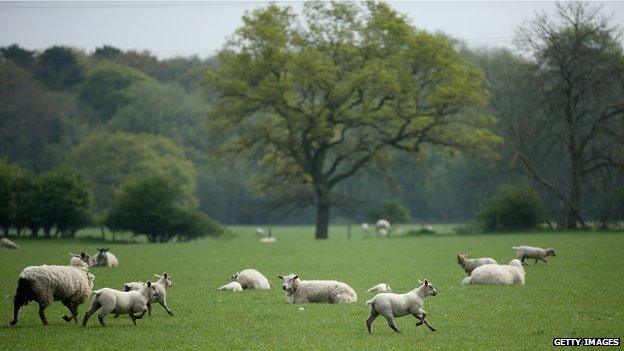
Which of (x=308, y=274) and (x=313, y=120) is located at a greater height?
(x=313, y=120)

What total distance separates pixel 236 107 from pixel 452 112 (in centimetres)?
1334

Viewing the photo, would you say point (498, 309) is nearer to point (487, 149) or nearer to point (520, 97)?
point (487, 149)

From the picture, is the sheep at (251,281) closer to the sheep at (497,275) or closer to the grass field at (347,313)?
the grass field at (347,313)

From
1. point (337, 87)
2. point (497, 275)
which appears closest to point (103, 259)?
point (497, 275)

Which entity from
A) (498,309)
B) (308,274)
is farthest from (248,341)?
(308,274)

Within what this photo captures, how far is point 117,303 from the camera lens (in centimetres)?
1709

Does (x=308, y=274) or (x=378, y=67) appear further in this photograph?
(x=378, y=67)

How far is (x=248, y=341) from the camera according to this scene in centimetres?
1534
